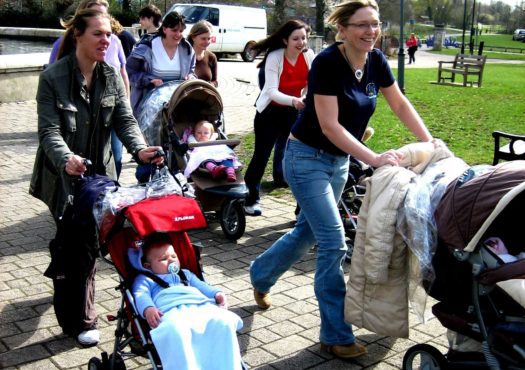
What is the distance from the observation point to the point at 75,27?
4703 millimetres

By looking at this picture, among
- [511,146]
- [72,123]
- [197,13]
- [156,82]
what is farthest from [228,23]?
[72,123]

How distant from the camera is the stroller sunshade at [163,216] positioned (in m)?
3.79

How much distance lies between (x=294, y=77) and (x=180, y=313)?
4.25m

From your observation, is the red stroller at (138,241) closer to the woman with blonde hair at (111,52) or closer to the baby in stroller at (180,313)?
the baby in stroller at (180,313)

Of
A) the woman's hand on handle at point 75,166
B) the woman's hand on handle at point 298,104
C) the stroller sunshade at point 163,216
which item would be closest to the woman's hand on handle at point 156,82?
the woman's hand on handle at point 298,104

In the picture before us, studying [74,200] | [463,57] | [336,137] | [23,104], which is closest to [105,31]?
[74,200]

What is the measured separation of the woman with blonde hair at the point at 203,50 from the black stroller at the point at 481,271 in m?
5.54

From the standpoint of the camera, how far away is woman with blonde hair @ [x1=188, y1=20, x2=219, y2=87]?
888 centimetres

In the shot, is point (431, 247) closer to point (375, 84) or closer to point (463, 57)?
point (375, 84)

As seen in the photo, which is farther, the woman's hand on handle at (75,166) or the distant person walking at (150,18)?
the distant person walking at (150,18)

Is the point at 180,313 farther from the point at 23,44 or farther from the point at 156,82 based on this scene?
the point at 23,44

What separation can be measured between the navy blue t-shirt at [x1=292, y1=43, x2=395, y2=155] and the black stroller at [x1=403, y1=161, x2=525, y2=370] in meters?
0.86

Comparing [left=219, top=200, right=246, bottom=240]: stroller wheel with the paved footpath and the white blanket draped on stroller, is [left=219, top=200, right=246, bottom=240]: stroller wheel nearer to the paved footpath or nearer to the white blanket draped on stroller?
the paved footpath

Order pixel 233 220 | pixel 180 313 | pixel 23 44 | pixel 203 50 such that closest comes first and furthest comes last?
pixel 180 313 → pixel 233 220 → pixel 203 50 → pixel 23 44
